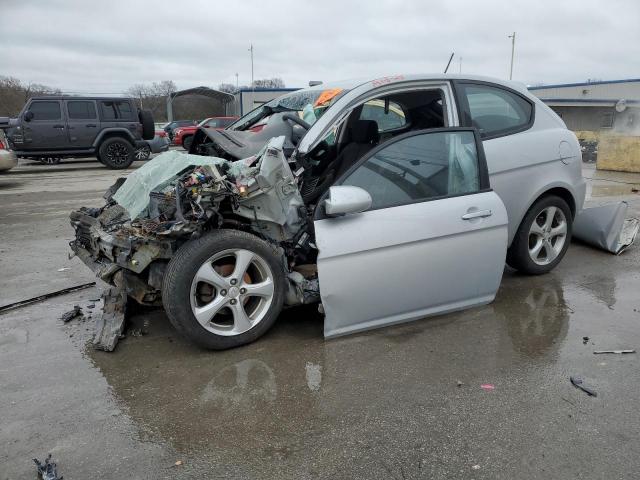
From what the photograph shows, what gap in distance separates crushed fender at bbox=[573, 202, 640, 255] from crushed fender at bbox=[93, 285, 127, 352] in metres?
4.68

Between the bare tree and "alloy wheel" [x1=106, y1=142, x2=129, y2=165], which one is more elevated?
the bare tree

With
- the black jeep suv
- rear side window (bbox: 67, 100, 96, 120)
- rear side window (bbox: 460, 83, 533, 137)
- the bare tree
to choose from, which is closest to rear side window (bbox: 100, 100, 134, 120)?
the black jeep suv

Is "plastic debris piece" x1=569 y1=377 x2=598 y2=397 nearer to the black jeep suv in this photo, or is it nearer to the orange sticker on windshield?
the orange sticker on windshield

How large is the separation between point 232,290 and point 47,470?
144 centimetres

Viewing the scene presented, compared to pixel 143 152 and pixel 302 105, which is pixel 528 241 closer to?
pixel 302 105

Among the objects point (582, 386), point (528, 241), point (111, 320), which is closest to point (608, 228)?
point (528, 241)

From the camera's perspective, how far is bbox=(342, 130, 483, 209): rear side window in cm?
358

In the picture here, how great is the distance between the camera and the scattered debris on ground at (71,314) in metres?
4.06

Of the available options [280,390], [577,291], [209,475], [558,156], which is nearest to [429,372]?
[280,390]

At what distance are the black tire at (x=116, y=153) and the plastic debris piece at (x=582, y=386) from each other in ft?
49.5

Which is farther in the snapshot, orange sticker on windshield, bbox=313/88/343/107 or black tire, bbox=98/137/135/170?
black tire, bbox=98/137/135/170

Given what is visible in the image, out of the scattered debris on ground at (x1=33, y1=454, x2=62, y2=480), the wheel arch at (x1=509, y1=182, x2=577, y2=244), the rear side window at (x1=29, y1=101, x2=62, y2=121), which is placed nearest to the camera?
the scattered debris on ground at (x1=33, y1=454, x2=62, y2=480)

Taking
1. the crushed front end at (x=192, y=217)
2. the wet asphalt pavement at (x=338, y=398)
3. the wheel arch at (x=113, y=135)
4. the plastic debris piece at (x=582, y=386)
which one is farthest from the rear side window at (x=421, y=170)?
the wheel arch at (x=113, y=135)

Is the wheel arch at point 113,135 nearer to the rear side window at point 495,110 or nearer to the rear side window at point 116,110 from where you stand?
the rear side window at point 116,110
